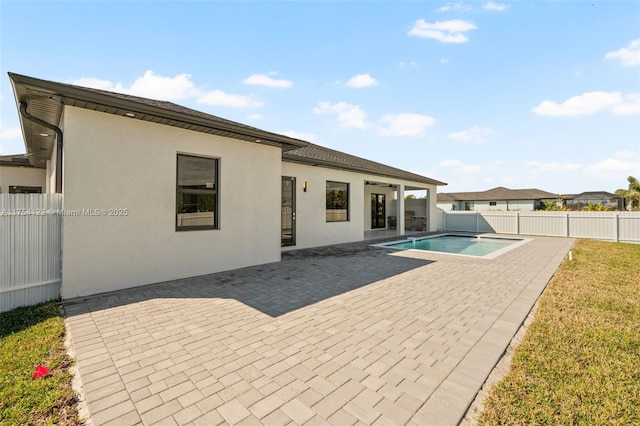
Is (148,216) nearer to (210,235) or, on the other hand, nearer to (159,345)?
(210,235)

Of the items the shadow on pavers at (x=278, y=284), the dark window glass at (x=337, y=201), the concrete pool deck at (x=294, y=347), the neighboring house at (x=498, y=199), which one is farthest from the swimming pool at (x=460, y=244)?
the neighboring house at (x=498, y=199)

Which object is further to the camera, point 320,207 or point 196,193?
point 320,207

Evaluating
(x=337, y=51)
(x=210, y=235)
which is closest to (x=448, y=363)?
(x=210, y=235)

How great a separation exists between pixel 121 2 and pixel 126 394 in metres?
8.39

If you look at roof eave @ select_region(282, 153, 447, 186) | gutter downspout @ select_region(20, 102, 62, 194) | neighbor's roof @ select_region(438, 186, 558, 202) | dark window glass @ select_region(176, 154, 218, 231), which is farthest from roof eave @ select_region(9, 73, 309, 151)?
neighbor's roof @ select_region(438, 186, 558, 202)

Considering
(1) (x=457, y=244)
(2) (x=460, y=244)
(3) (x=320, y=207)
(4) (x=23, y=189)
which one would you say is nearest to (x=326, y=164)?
(3) (x=320, y=207)

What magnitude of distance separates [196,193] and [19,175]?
12631mm

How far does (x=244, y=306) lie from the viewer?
464 centimetres

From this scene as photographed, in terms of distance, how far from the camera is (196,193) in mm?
6711

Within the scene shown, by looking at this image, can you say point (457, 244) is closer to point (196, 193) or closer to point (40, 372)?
point (196, 193)

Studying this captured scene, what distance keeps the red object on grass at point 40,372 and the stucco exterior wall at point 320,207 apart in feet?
25.1

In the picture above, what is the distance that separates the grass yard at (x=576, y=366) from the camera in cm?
218

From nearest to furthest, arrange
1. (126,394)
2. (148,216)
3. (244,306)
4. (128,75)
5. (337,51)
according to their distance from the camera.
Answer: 1. (126,394)
2. (244,306)
3. (148,216)
4. (128,75)
5. (337,51)

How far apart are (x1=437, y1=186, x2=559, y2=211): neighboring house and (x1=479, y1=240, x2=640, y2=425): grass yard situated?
111 ft
